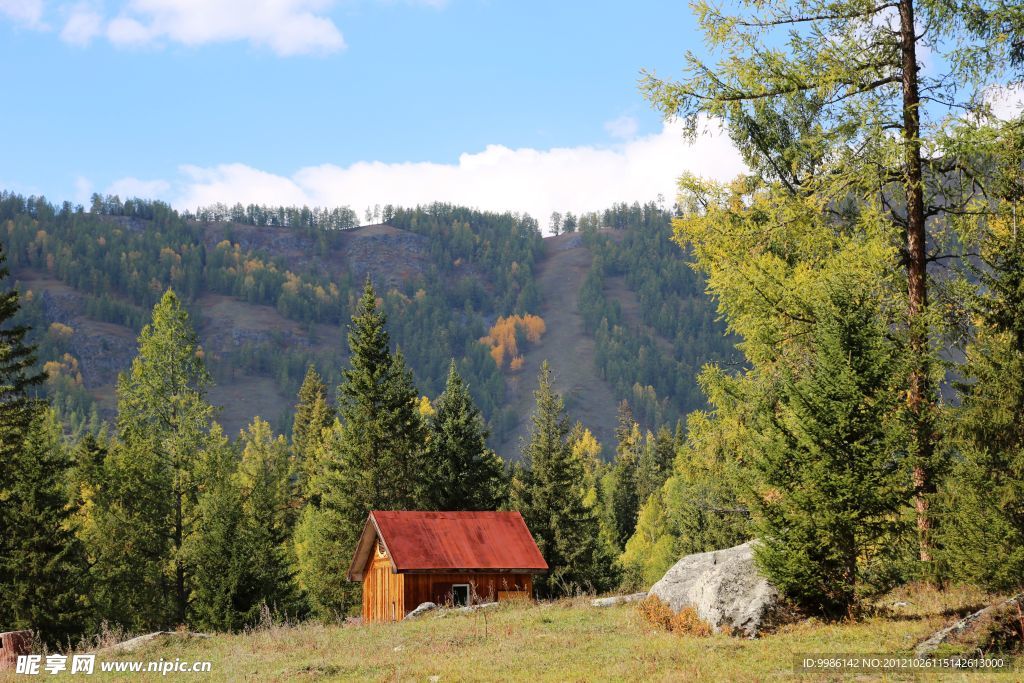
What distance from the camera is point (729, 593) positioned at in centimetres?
1742

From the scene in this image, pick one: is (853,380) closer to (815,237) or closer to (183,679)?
(815,237)

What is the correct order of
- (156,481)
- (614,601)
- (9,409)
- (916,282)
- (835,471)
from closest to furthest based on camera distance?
(835,471) < (916,282) < (614,601) < (9,409) < (156,481)

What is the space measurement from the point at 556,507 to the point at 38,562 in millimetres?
Result: 24682

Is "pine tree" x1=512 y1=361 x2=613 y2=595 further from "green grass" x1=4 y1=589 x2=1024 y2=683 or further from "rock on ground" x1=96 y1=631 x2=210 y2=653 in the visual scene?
"green grass" x1=4 y1=589 x2=1024 y2=683

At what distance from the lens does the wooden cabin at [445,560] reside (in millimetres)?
35125

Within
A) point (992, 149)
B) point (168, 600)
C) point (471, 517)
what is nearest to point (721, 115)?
point (992, 149)

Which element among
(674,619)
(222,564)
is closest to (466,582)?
(222,564)

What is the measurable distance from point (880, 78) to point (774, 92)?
98.0 inches

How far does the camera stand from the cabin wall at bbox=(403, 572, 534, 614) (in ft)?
115

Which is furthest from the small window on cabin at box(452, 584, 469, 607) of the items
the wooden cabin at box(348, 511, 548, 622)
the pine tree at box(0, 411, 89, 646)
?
the pine tree at box(0, 411, 89, 646)

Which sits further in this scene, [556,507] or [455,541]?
[556,507]

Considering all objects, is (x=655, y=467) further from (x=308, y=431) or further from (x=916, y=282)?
(x=916, y=282)

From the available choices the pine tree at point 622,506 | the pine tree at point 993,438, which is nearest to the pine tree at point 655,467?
the pine tree at point 622,506

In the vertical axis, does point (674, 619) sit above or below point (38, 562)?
above
